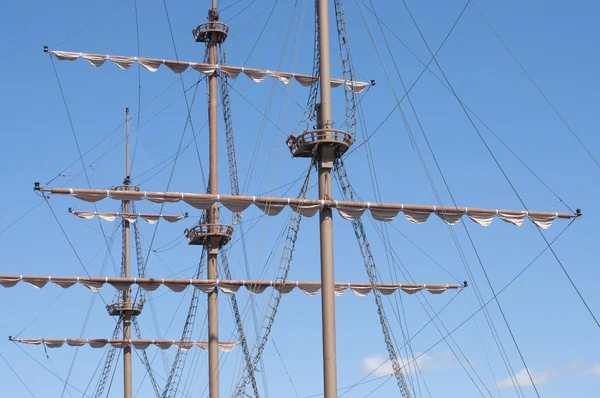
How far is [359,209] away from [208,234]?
14205mm

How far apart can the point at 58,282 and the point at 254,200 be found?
47.8 ft

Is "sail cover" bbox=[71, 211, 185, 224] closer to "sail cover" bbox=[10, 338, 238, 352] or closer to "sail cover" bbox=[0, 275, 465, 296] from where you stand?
"sail cover" bbox=[10, 338, 238, 352]

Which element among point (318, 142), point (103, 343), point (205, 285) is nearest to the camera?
point (318, 142)

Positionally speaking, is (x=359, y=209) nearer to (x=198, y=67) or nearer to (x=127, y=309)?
(x=198, y=67)

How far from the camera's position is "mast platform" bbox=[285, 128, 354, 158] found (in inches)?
1475

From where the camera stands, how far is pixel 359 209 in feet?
129

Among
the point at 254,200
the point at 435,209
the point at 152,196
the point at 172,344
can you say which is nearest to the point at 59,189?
the point at 152,196

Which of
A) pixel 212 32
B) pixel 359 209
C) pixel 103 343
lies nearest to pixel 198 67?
pixel 212 32

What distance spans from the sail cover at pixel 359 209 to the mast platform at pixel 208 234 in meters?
10.4

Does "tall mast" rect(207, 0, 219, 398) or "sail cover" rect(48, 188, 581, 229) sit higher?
"tall mast" rect(207, 0, 219, 398)

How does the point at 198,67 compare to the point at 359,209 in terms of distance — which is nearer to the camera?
the point at 359,209

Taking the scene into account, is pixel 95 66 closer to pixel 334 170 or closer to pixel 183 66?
pixel 183 66

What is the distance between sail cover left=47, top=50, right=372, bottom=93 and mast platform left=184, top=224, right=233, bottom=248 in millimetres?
6854

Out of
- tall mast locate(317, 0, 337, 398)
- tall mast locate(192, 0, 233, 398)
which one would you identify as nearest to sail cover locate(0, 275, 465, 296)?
tall mast locate(192, 0, 233, 398)
